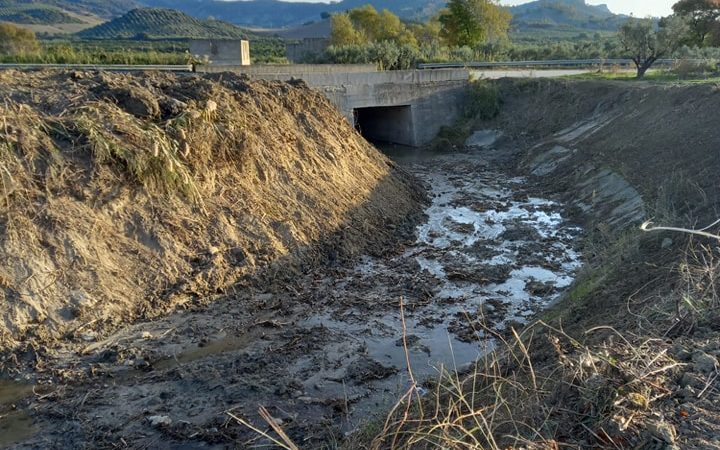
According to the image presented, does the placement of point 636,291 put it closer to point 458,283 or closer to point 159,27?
point 458,283

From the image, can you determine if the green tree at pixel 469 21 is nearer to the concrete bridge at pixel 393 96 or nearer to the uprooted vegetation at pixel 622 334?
the concrete bridge at pixel 393 96

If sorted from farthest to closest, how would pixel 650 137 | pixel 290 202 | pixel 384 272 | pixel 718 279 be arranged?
pixel 650 137 → pixel 290 202 → pixel 384 272 → pixel 718 279

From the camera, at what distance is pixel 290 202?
40.5 ft

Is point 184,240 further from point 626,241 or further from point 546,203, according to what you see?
point 546,203

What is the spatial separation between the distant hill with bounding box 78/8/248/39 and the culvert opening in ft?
270

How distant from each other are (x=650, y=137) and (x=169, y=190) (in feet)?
42.9

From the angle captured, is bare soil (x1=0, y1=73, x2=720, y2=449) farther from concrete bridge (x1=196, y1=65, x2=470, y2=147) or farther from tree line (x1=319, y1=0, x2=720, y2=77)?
tree line (x1=319, y1=0, x2=720, y2=77)

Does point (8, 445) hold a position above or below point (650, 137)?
below

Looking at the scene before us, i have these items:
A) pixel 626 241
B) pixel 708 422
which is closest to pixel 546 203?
pixel 626 241

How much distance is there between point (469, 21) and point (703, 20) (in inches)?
646

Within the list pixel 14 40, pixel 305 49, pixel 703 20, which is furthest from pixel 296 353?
pixel 14 40

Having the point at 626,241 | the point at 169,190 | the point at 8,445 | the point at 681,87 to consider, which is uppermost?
the point at 681,87

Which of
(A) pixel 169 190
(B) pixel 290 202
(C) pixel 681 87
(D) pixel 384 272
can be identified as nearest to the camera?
(A) pixel 169 190

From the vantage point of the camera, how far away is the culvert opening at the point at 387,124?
1044 inches
